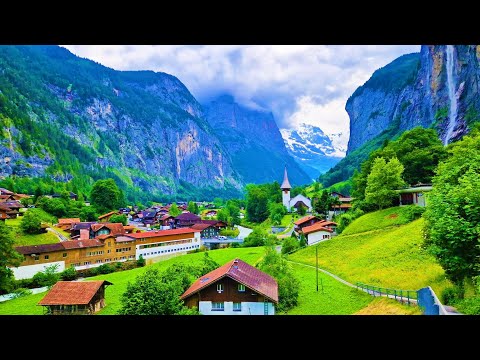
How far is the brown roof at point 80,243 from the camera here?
31422 mm

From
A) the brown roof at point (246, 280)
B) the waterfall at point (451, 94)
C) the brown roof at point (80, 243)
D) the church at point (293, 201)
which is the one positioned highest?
the waterfall at point (451, 94)

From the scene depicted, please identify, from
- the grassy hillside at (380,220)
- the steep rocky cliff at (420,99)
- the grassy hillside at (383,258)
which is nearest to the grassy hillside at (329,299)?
the grassy hillside at (383,258)

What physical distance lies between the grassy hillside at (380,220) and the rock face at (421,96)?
3516 centimetres

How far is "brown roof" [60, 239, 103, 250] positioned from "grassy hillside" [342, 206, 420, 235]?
70.2 ft

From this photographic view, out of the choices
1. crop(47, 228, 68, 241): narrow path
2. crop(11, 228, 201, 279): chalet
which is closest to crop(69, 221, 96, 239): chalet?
crop(47, 228, 68, 241): narrow path

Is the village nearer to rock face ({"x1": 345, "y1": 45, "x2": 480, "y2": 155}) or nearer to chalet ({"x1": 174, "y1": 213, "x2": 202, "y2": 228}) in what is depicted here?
chalet ({"x1": 174, "y1": 213, "x2": 202, "y2": 228})

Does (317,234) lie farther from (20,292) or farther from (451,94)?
(451,94)

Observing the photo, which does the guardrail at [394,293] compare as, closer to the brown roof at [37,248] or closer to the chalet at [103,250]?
the chalet at [103,250]

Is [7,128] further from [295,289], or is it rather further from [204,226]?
[295,289]

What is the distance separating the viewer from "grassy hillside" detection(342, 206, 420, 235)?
2847 cm
